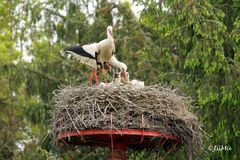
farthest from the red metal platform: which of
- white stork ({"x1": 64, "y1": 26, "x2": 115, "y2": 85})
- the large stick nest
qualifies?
white stork ({"x1": 64, "y1": 26, "x2": 115, "y2": 85})

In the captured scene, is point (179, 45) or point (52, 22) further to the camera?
point (52, 22)

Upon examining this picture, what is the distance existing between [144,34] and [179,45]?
7.47 ft

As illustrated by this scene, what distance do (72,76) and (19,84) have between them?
1.32 metres

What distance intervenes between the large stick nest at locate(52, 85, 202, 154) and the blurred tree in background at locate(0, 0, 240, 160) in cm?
158

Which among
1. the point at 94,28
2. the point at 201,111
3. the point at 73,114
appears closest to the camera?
the point at 73,114

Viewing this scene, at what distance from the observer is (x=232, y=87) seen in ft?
42.2

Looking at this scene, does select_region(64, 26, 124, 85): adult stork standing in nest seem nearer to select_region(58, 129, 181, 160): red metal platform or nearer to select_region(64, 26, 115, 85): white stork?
Result: select_region(64, 26, 115, 85): white stork

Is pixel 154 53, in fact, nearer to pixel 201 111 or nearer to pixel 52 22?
pixel 201 111

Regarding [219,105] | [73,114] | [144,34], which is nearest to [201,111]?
[219,105]

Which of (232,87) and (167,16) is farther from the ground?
(167,16)

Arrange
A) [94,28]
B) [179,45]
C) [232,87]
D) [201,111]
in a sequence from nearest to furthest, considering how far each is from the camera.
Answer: [232,87], [201,111], [179,45], [94,28]

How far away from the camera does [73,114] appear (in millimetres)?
9172

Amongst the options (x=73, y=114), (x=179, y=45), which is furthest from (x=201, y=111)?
(x=73, y=114)

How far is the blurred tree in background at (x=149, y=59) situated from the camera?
1314 centimetres
